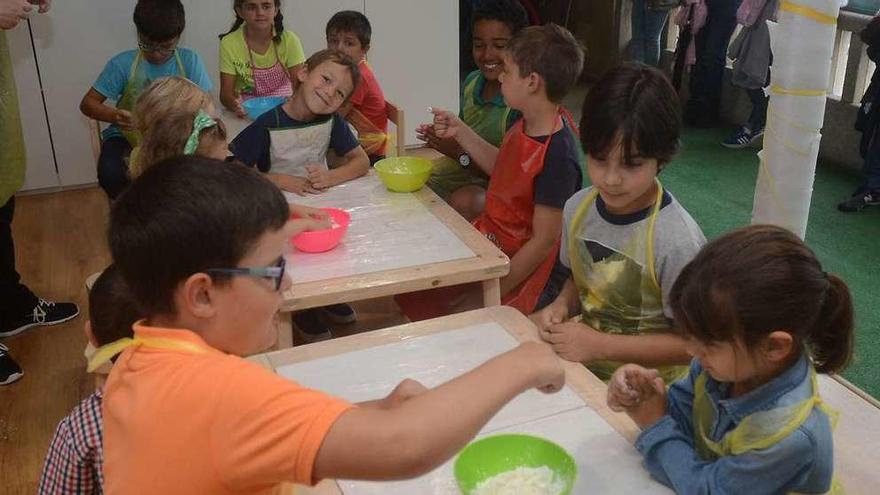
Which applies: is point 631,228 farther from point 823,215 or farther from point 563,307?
point 823,215

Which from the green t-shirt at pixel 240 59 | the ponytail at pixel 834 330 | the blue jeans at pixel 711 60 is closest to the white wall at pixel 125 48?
the green t-shirt at pixel 240 59

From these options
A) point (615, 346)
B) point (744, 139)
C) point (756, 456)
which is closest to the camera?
point (756, 456)

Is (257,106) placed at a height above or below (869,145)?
above

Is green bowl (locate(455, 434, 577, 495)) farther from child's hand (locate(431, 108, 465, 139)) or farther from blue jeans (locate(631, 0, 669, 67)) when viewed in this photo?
blue jeans (locate(631, 0, 669, 67))

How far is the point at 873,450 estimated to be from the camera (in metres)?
1.58

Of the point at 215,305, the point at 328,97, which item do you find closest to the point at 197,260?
the point at 215,305

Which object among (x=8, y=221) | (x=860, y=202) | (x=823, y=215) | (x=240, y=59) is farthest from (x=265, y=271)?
(x=860, y=202)

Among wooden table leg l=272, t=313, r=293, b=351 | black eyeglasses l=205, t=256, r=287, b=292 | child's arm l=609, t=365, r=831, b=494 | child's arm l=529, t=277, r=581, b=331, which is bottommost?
wooden table leg l=272, t=313, r=293, b=351

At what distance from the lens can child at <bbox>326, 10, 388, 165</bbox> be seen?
348 centimetres

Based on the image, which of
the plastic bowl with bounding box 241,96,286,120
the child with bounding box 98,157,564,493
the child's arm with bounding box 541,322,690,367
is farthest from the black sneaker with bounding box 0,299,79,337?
the child with bounding box 98,157,564,493

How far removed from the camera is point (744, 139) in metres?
5.37

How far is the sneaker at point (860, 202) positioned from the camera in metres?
4.34

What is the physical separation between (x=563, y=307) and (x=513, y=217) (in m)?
0.62

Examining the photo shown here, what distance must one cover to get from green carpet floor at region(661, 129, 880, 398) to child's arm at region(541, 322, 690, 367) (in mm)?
1459
